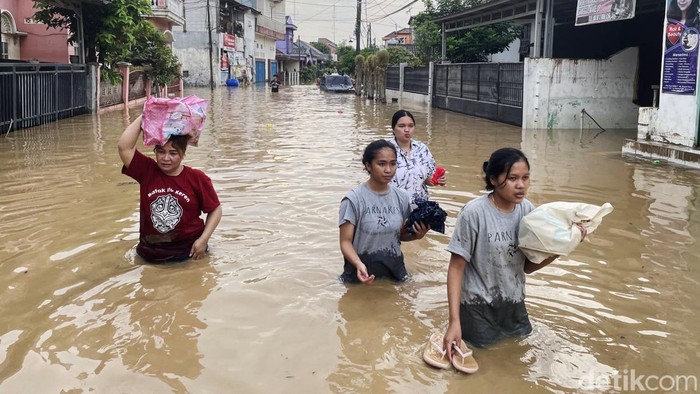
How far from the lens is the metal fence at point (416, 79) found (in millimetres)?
30047

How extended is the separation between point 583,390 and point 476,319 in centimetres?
67

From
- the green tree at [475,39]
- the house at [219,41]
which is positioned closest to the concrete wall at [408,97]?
the green tree at [475,39]

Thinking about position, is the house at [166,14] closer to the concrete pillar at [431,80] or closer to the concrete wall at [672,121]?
the concrete pillar at [431,80]

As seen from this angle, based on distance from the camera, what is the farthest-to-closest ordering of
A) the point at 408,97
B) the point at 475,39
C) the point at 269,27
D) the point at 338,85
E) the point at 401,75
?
the point at 269,27 → the point at 338,85 → the point at 401,75 → the point at 408,97 → the point at 475,39

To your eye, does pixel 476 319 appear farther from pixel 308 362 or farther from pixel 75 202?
pixel 75 202

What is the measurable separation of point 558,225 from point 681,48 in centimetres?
951

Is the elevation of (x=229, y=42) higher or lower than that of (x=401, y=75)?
higher

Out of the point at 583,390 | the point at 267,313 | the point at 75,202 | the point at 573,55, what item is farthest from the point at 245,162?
the point at 573,55

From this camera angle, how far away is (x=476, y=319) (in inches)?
145

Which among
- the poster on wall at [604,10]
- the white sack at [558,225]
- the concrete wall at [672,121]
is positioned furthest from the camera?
the poster on wall at [604,10]

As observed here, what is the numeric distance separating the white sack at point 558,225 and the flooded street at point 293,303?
73cm

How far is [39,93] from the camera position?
1617 cm

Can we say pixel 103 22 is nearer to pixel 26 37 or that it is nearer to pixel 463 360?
pixel 26 37

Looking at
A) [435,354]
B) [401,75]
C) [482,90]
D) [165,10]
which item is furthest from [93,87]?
[435,354]
